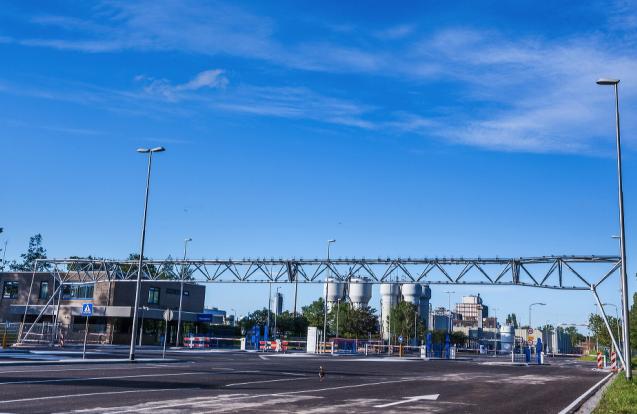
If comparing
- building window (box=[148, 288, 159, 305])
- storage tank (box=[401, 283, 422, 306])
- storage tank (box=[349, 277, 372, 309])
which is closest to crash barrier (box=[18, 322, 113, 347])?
building window (box=[148, 288, 159, 305])

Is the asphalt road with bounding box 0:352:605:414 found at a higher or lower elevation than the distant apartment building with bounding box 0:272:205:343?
lower

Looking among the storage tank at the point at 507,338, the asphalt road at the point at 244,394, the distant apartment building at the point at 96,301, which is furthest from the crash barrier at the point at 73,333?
the storage tank at the point at 507,338

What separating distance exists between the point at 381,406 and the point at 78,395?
7355mm

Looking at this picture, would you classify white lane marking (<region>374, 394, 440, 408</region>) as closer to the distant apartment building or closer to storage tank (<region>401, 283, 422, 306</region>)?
the distant apartment building

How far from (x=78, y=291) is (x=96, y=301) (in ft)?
14.1

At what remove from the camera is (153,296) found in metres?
78.1

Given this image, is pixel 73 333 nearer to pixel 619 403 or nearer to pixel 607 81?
pixel 607 81

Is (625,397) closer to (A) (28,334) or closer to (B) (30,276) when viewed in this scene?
(A) (28,334)

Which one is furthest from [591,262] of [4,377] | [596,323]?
[596,323]

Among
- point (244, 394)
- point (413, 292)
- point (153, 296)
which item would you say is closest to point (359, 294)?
point (413, 292)

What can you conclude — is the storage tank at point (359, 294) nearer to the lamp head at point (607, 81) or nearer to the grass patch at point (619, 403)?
the lamp head at point (607, 81)

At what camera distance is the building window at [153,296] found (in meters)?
77.8

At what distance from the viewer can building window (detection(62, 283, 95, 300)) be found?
75875 mm

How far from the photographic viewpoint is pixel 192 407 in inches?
555
